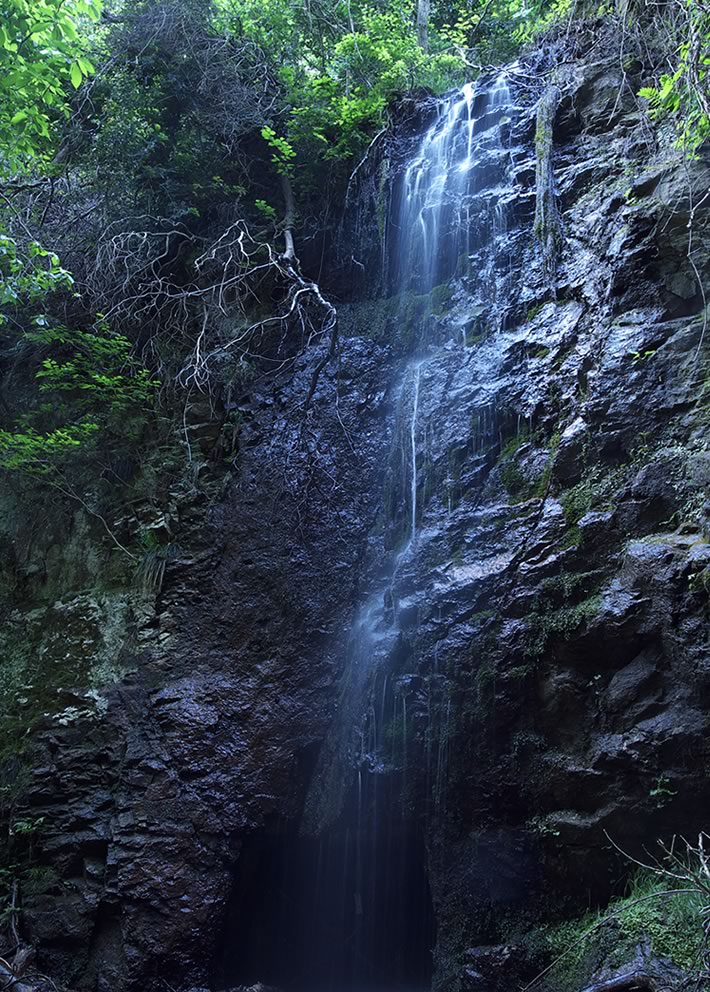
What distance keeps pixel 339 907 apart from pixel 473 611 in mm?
2737

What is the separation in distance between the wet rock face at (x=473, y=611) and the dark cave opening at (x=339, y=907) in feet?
1.08

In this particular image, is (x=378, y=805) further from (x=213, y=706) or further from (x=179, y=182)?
(x=179, y=182)

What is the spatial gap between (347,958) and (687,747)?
3.49 metres

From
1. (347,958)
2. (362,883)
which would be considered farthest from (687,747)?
(347,958)

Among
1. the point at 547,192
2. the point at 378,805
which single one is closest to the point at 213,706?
the point at 378,805

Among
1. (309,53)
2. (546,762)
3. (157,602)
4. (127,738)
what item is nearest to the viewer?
(546,762)

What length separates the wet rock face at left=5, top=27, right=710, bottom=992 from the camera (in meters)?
4.93

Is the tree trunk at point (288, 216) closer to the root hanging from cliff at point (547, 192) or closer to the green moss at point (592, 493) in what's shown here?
the root hanging from cliff at point (547, 192)

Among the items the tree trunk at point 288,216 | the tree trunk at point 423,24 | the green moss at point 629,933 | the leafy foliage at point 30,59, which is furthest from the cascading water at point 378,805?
the tree trunk at point 423,24

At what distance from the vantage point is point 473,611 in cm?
571

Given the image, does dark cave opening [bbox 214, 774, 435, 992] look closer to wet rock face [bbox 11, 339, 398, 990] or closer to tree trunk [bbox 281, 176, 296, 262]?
wet rock face [bbox 11, 339, 398, 990]

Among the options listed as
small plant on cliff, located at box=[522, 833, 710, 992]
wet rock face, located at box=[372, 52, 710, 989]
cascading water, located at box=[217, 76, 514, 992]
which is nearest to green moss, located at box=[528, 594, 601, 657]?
wet rock face, located at box=[372, 52, 710, 989]

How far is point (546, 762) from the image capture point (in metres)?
5.11

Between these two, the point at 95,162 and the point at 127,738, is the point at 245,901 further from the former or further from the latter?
the point at 95,162
